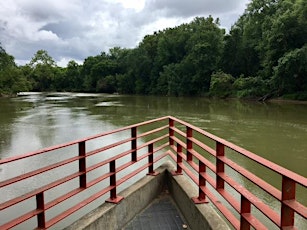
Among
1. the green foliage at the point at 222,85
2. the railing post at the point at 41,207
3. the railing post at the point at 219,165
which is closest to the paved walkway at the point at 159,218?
the railing post at the point at 219,165

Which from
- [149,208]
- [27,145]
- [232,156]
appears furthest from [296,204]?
[27,145]

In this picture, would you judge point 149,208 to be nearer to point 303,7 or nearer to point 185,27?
point 303,7

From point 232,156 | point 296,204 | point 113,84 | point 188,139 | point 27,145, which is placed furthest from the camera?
point 113,84

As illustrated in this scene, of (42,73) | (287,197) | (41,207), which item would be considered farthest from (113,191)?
(42,73)

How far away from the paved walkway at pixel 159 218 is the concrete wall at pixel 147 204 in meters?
0.06

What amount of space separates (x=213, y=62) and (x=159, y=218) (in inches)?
1574

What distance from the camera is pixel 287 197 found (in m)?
1.78

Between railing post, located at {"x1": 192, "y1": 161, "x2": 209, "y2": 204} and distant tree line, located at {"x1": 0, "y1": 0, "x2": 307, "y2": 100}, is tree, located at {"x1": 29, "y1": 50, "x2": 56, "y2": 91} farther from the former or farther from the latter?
railing post, located at {"x1": 192, "y1": 161, "x2": 209, "y2": 204}

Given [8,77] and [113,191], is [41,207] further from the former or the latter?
[8,77]

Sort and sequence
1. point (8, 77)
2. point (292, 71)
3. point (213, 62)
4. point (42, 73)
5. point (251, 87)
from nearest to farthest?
point (292, 71) → point (251, 87) → point (213, 62) → point (8, 77) → point (42, 73)

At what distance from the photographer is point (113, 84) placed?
6494 cm

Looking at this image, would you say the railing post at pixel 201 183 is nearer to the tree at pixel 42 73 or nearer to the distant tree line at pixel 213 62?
the distant tree line at pixel 213 62

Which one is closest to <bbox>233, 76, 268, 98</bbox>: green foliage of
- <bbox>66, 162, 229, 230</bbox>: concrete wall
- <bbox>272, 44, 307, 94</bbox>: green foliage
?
<bbox>272, 44, 307, 94</bbox>: green foliage

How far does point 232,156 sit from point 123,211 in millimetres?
6112
